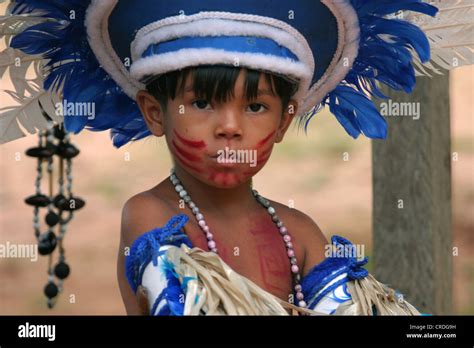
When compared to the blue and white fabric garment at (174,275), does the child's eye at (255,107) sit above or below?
above

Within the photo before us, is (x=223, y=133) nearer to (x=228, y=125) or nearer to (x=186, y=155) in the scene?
(x=228, y=125)

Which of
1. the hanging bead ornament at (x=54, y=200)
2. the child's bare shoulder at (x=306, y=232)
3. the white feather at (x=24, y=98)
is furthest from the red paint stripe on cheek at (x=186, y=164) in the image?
the hanging bead ornament at (x=54, y=200)

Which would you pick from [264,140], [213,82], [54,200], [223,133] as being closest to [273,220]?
[264,140]

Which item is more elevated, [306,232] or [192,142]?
[192,142]

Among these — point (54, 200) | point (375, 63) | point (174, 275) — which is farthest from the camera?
point (54, 200)

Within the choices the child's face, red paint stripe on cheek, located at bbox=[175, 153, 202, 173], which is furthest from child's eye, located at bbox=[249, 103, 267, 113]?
red paint stripe on cheek, located at bbox=[175, 153, 202, 173]

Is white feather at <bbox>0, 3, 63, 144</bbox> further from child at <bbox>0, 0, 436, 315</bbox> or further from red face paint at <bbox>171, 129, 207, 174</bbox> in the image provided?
red face paint at <bbox>171, 129, 207, 174</bbox>

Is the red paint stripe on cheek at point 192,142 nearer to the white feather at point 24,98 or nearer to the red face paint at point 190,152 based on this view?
the red face paint at point 190,152

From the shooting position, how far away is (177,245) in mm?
2814

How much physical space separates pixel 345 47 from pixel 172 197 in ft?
2.17

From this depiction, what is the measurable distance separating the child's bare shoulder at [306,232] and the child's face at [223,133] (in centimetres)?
25

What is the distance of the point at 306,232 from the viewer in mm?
3135

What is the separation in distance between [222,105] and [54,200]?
111 cm

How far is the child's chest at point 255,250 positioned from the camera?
2941 mm
